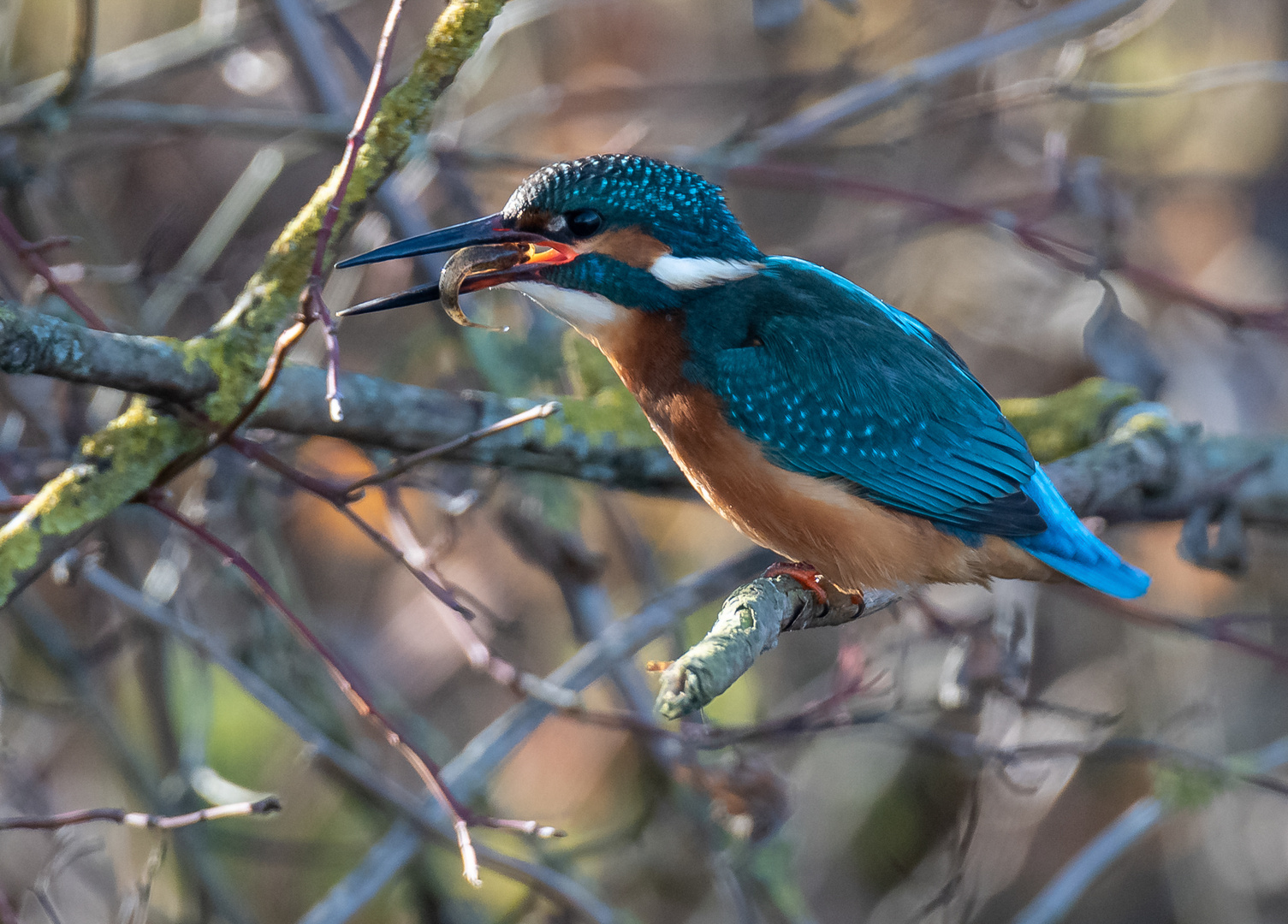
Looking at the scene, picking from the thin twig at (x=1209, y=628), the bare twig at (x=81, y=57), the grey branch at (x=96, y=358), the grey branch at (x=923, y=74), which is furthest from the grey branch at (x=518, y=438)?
the grey branch at (x=923, y=74)

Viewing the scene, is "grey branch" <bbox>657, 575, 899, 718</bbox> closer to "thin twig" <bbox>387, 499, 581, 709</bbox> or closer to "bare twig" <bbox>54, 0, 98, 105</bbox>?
"thin twig" <bbox>387, 499, 581, 709</bbox>

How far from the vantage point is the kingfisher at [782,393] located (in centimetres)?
225

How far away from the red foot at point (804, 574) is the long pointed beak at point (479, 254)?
786 millimetres

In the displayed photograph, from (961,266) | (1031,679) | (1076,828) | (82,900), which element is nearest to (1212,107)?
(961,266)

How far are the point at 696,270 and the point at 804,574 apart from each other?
2.23 feet

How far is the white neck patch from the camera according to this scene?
2.32m

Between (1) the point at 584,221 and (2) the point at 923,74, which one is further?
(2) the point at 923,74

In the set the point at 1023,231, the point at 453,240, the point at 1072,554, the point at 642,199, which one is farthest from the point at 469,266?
the point at 1023,231

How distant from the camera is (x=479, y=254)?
219 cm

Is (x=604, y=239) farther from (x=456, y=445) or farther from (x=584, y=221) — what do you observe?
(x=456, y=445)

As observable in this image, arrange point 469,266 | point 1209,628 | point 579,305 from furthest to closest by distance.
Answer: point 1209,628
point 579,305
point 469,266

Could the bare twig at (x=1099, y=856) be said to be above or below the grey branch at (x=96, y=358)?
below

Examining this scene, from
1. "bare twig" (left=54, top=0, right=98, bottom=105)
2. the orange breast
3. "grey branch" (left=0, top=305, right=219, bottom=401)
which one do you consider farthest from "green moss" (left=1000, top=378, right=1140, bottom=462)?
"bare twig" (left=54, top=0, right=98, bottom=105)

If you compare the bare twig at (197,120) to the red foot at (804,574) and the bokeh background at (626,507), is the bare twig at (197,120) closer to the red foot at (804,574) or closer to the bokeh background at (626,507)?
the bokeh background at (626,507)
